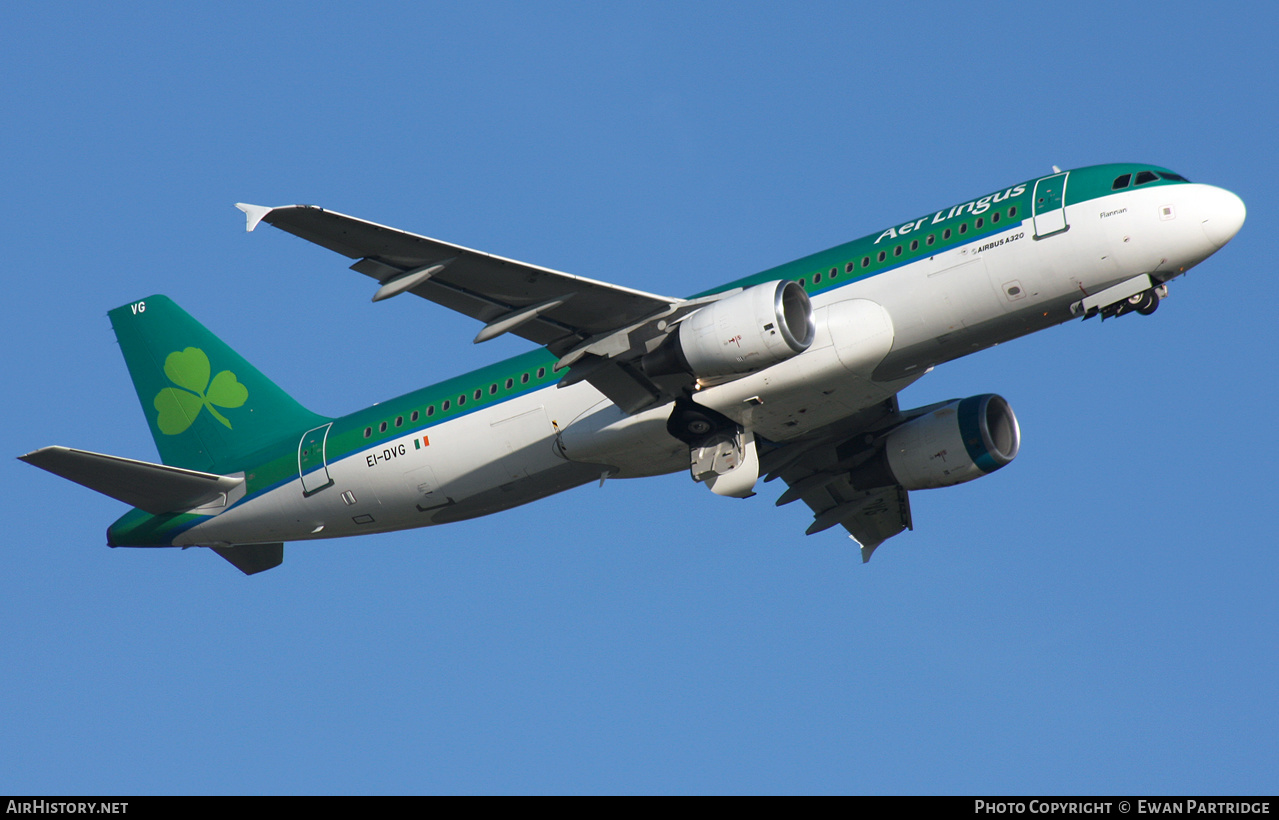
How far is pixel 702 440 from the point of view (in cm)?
2888

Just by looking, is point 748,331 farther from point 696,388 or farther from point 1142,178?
point 1142,178

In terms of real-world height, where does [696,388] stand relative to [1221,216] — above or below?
below

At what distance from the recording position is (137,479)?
106 feet

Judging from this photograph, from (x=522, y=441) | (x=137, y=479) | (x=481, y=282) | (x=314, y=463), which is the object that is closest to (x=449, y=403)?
(x=522, y=441)

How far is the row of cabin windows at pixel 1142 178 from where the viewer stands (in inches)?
1049

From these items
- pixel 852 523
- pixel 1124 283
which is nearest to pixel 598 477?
pixel 852 523

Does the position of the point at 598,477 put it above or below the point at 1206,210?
below

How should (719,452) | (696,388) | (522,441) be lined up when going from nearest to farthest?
(696,388) < (719,452) < (522,441)

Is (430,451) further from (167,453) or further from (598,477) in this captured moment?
(167,453)

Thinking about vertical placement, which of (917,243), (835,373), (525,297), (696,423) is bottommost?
(696,423)

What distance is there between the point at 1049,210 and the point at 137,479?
70.6 ft

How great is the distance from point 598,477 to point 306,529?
759 cm

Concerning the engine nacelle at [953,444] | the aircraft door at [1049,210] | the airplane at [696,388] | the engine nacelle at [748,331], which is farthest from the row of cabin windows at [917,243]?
the engine nacelle at [953,444]

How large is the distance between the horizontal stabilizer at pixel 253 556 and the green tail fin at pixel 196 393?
220cm
